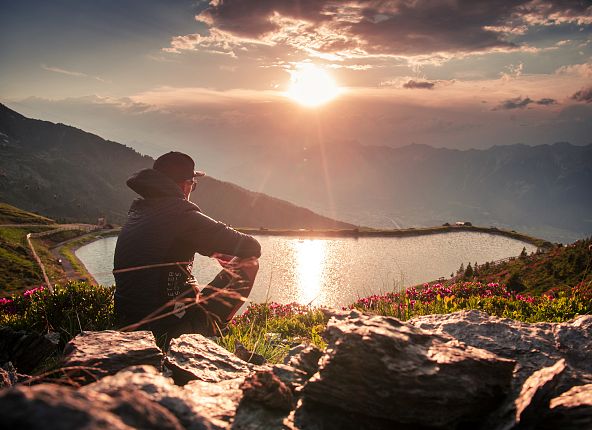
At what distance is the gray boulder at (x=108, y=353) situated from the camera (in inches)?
140

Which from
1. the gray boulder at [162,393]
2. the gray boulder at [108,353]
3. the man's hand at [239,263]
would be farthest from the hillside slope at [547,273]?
the gray boulder at [162,393]

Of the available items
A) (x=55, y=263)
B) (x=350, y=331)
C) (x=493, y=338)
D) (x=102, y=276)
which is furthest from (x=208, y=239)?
(x=55, y=263)

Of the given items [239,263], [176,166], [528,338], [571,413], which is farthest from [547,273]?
[571,413]

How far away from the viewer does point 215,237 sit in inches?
221

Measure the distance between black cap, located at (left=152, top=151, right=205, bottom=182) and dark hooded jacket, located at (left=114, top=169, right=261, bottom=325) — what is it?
47cm

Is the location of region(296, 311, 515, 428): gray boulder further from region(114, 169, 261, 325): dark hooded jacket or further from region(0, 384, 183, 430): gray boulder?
region(114, 169, 261, 325): dark hooded jacket

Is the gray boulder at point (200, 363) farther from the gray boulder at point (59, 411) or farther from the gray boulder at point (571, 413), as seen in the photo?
the gray boulder at point (571, 413)

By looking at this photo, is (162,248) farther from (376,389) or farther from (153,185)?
(376,389)

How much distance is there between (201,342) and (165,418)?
2.99m

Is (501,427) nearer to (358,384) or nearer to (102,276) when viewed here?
(358,384)

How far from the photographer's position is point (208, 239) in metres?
5.66

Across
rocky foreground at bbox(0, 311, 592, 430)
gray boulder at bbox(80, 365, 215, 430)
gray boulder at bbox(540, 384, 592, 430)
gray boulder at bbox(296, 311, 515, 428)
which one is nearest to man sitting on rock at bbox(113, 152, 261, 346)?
rocky foreground at bbox(0, 311, 592, 430)

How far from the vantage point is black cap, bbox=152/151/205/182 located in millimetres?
6359

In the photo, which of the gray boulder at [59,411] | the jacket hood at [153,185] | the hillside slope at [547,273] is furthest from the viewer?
the hillside slope at [547,273]
